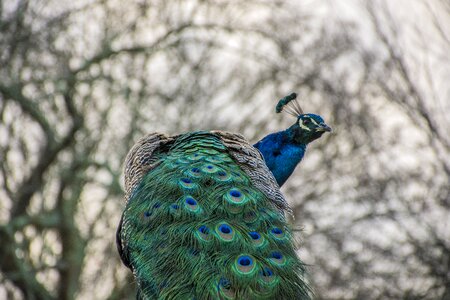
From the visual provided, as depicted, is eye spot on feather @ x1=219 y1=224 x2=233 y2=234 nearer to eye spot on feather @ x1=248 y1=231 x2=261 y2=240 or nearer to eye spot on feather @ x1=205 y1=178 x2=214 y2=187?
eye spot on feather @ x1=248 y1=231 x2=261 y2=240

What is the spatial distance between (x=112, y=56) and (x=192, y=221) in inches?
363

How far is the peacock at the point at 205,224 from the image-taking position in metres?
4.86

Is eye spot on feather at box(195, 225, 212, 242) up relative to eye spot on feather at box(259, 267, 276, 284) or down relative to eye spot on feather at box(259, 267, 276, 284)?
up

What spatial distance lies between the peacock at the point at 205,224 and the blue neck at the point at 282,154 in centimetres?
65

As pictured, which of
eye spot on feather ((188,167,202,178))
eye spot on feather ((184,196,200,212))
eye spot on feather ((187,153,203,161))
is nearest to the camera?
eye spot on feather ((184,196,200,212))

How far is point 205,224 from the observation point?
5.30 metres

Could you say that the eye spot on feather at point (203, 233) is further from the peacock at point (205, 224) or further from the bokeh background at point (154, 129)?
the bokeh background at point (154, 129)

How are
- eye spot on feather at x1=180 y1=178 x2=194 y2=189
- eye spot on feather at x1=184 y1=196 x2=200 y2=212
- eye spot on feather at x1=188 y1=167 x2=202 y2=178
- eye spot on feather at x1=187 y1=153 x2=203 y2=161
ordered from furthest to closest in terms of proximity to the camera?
1. eye spot on feather at x1=187 y1=153 x2=203 y2=161
2. eye spot on feather at x1=188 y1=167 x2=202 y2=178
3. eye spot on feather at x1=180 y1=178 x2=194 y2=189
4. eye spot on feather at x1=184 y1=196 x2=200 y2=212

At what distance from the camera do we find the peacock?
4863 millimetres

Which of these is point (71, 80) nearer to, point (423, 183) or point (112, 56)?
point (112, 56)

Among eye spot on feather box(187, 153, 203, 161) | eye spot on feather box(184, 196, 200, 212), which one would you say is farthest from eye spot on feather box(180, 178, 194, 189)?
eye spot on feather box(187, 153, 203, 161)

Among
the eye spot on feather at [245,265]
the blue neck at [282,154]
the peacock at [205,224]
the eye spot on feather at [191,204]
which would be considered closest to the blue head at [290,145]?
the blue neck at [282,154]

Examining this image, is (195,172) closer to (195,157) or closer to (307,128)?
(195,157)

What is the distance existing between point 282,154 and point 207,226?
1873 mm
